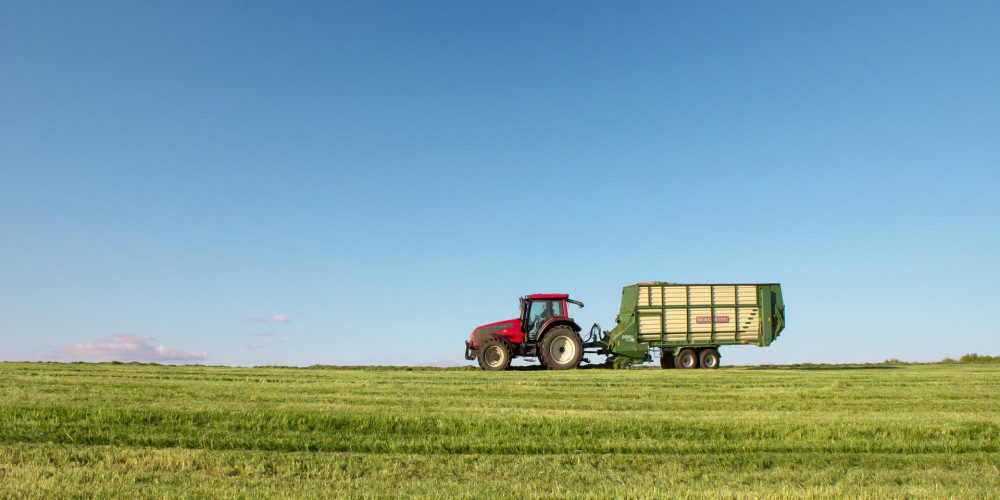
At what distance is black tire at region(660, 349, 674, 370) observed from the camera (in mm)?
23250

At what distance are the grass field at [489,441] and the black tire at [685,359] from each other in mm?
9623

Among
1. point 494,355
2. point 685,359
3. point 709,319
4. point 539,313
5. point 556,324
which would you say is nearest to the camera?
point 494,355

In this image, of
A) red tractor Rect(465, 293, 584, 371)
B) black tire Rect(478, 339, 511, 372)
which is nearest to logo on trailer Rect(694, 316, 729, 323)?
red tractor Rect(465, 293, 584, 371)

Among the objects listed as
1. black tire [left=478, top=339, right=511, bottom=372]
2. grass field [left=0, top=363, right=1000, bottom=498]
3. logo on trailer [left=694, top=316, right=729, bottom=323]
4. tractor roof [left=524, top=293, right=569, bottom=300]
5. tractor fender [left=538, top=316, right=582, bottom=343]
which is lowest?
grass field [left=0, top=363, right=1000, bottom=498]

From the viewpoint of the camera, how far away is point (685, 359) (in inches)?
903

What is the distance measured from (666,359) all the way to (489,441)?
16839mm

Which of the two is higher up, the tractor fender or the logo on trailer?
the logo on trailer

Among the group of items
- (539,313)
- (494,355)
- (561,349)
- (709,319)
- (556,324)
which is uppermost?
(539,313)

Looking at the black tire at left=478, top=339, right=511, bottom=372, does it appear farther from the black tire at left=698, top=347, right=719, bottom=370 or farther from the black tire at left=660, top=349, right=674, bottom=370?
the black tire at left=698, top=347, right=719, bottom=370

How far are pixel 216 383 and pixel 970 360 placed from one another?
31.4 m

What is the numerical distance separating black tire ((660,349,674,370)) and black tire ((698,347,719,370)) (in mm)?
878

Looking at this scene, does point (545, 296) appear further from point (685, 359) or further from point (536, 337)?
point (685, 359)

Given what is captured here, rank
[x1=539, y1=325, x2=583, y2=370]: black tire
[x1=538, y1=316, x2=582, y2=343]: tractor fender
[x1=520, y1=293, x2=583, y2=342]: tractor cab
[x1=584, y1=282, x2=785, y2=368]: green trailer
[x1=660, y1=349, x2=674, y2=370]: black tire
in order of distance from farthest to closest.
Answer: [x1=660, y1=349, x2=674, y2=370]: black tire, [x1=584, y1=282, x2=785, y2=368]: green trailer, [x1=520, y1=293, x2=583, y2=342]: tractor cab, [x1=538, y1=316, x2=582, y2=343]: tractor fender, [x1=539, y1=325, x2=583, y2=370]: black tire

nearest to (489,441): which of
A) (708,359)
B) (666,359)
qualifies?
(666,359)
